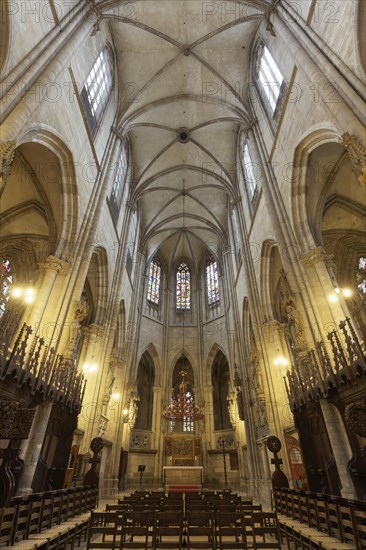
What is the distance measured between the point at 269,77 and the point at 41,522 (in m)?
16.7

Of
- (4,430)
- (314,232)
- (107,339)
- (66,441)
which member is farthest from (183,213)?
(4,430)

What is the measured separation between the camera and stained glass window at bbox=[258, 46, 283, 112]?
42.7ft

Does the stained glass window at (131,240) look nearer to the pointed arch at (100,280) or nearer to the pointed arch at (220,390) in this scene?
the pointed arch at (100,280)

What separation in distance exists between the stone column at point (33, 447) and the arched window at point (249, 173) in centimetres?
1329

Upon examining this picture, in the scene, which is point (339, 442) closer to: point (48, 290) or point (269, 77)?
point (48, 290)

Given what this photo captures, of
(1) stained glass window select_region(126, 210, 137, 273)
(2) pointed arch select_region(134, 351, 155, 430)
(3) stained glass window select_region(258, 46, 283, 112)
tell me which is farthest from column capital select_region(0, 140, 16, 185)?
(2) pointed arch select_region(134, 351, 155, 430)

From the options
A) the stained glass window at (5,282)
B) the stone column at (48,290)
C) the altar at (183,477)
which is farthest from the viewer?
the altar at (183,477)

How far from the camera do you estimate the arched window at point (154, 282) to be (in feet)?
85.0

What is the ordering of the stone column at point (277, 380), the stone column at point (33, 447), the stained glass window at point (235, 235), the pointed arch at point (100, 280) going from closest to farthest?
the stone column at point (33, 447), the stone column at point (277, 380), the pointed arch at point (100, 280), the stained glass window at point (235, 235)

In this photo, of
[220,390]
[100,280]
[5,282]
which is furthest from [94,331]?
[220,390]

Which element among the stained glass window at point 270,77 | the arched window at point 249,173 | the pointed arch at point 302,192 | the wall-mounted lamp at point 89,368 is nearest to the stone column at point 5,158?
the pointed arch at point 302,192

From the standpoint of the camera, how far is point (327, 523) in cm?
496

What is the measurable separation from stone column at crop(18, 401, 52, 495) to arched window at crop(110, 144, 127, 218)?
34.8 feet

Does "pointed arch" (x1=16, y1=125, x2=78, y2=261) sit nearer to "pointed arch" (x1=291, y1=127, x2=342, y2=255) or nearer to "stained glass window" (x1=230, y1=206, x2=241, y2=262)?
"pointed arch" (x1=291, y1=127, x2=342, y2=255)
